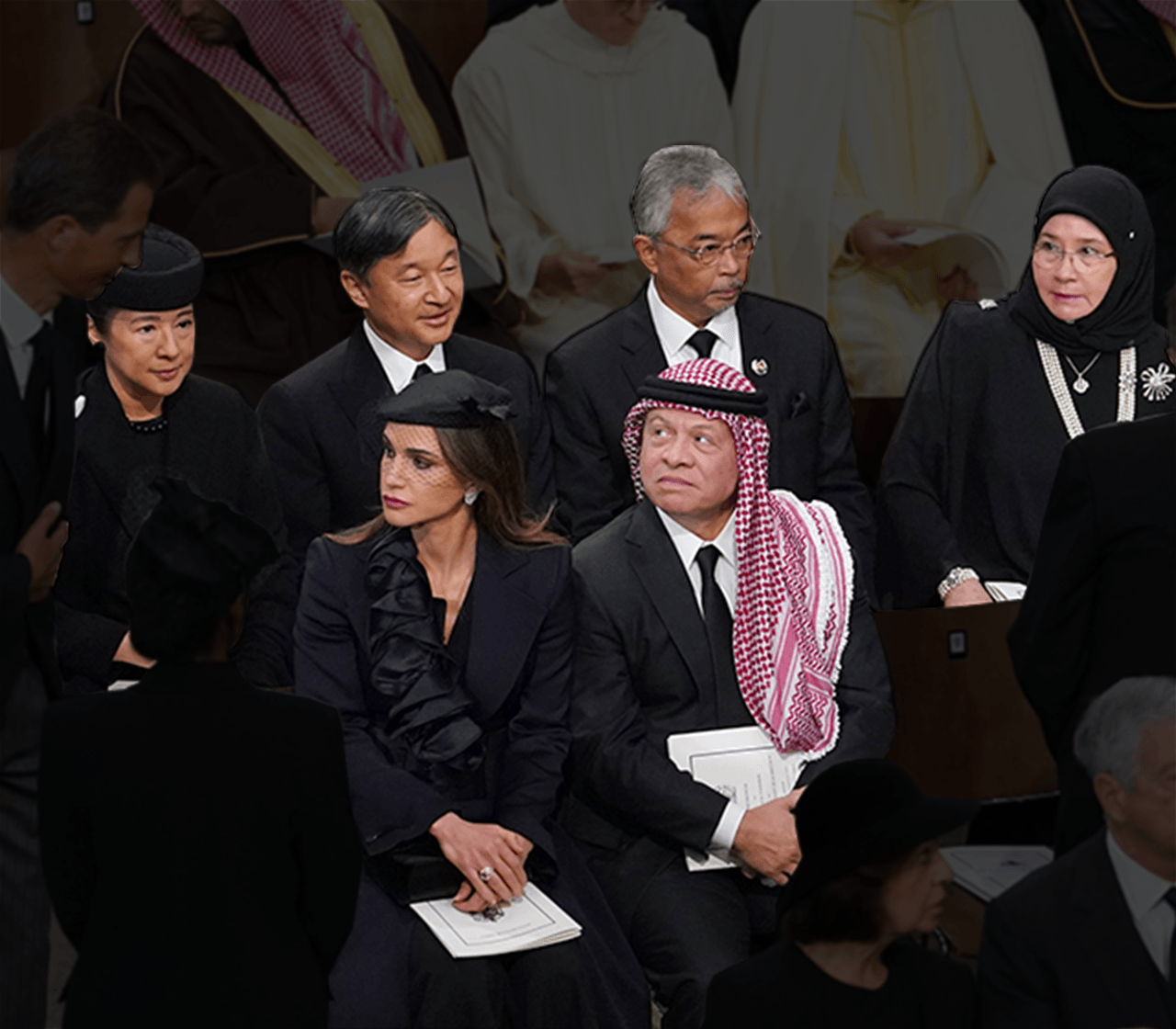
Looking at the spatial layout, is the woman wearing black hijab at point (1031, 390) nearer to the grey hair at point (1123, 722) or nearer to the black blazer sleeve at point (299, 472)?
the grey hair at point (1123, 722)

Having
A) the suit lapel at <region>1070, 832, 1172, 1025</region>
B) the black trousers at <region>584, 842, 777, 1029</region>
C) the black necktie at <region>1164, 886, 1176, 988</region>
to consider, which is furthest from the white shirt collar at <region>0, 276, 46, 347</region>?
the black necktie at <region>1164, 886, 1176, 988</region>

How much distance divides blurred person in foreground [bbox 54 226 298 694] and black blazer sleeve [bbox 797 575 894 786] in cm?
113

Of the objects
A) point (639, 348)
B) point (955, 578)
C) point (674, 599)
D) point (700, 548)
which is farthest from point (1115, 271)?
point (674, 599)

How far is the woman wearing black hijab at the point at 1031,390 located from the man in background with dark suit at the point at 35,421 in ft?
6.21

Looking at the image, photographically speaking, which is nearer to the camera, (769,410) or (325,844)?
(325,844)

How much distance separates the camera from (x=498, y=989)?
3.27 metres

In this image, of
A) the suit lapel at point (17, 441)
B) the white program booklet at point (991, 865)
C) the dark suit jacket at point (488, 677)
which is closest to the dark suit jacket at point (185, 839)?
the suit lapel at point (17, 441)

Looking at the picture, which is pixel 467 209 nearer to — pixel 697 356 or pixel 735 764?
pixel 697 356

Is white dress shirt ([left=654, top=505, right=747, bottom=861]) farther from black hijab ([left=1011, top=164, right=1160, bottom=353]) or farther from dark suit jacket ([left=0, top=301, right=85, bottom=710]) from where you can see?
dark suit jacket ([left=0, top=301, right=85, bottom=710])

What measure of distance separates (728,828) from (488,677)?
53cm

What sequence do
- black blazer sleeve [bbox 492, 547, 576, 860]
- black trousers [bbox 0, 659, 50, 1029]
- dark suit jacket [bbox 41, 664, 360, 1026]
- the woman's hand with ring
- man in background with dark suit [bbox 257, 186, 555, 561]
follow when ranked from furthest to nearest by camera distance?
man in background with dark suit [bbox 257, 186, 555, 561], black blazer sleeve [bbox 492, 547, 576, 860], the woman's hand with ring, black trousers [bbox 0, 659, 50, 1029], dark suit jacket [bbox 41, 664, 360, 1026]

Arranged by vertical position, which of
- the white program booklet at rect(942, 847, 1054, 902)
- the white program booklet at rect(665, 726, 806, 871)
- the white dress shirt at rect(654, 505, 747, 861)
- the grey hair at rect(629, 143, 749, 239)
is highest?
the grey hair at rect(629, 143, 749, 239)

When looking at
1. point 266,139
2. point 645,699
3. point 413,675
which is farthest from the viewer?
point 266,139

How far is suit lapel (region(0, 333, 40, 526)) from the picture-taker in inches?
119
